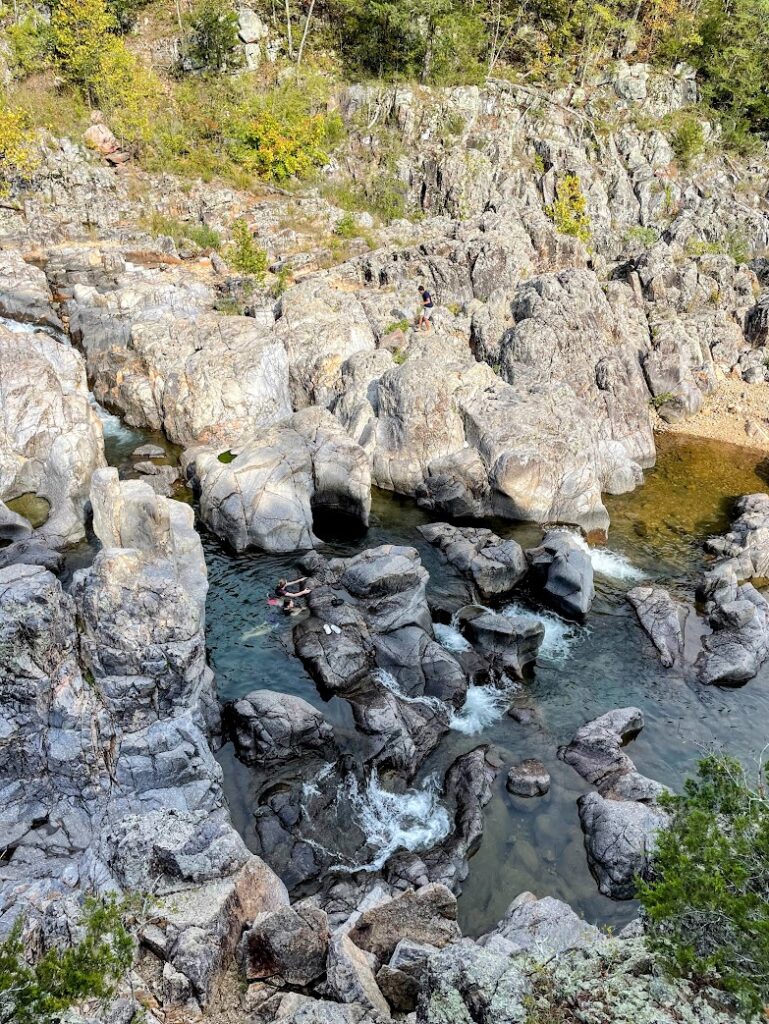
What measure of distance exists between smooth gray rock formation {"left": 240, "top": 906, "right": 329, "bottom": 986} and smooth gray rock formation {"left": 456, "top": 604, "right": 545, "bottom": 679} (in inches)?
606

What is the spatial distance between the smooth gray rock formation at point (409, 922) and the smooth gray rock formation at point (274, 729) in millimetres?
7154

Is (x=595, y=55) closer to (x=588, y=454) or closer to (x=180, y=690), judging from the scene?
(x=588, y=454)

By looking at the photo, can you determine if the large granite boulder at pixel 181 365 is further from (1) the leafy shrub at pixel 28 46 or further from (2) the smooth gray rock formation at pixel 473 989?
(1) the leafy shrub at pixel 28 46

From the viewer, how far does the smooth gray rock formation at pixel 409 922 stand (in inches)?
643

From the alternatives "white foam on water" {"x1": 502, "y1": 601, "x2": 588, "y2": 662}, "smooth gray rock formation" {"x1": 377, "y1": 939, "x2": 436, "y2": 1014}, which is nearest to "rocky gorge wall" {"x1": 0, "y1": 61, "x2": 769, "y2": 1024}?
"smooth gray rock formation" {"x1": 377, "y1": 939, "x2": 436, "y2": 1014}

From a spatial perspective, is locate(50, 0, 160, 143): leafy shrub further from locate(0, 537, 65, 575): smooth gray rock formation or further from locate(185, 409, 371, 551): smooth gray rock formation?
locate(0, 537, 65, 575): smooth gray rock formation

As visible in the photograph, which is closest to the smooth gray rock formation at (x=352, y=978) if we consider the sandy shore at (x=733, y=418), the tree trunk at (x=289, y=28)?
the sandy shore at (x=733, y=418)

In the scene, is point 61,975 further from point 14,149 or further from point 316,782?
point 14,149

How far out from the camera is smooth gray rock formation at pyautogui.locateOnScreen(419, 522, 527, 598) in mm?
33500

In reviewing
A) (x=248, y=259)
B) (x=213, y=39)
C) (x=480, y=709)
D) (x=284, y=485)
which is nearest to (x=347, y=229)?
(x=248, y=259)

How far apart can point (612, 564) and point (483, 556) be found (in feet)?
26.6

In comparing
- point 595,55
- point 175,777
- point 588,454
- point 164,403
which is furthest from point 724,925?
point 595,55

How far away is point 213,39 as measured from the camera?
83.2m

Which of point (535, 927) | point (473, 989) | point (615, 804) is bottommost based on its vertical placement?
point (615, 804)
